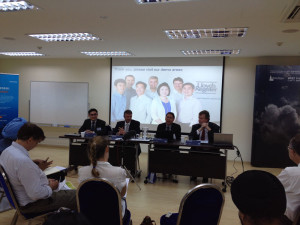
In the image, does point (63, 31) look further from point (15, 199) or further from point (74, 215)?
point (74, 215)

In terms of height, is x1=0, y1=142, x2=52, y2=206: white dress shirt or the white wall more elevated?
the white wall

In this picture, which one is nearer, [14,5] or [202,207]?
[202,207]

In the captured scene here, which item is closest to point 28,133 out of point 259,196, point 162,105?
point 259,196

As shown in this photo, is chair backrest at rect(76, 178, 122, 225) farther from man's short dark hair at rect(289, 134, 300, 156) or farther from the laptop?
the laptop

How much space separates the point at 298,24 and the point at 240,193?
3.45 metres

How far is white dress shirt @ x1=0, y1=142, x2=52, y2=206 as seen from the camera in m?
1.91

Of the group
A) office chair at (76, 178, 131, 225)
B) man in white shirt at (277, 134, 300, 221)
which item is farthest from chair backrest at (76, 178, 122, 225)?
man in white shirt at (277, 134, 300, 221)

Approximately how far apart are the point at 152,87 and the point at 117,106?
44.1 inches

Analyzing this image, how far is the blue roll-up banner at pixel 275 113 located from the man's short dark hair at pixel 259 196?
→ 5.27 m

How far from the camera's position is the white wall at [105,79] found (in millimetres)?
6066

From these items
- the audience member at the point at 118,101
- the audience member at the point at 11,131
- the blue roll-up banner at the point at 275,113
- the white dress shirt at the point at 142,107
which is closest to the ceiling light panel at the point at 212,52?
the blue roll-up banner at the point at 275,113

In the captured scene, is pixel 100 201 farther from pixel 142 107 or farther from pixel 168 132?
pixel 142 107

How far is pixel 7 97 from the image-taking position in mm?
5852

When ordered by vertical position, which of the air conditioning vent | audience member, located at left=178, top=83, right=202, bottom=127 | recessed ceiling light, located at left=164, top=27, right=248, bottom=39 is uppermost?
recessed ceiling light, located at left=164, top=27, right=248, bottom=39
